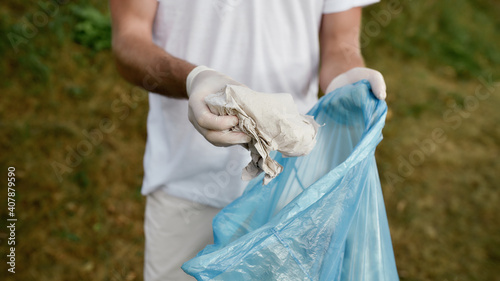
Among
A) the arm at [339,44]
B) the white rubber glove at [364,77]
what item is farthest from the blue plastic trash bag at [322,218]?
the arm at [339,44]

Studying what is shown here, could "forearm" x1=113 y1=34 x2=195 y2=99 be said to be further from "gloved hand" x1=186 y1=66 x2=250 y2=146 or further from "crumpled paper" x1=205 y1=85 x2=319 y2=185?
"crumpled paper" x1=205 y1=85 x2=319 y2=185

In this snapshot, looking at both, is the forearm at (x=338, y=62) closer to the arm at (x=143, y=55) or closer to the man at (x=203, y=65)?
the man at (x=203, y=65)

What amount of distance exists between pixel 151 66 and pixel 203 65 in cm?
14

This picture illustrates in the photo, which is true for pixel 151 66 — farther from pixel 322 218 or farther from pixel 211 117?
pixel 322 218

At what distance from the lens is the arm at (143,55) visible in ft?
3.89

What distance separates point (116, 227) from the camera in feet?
9.18

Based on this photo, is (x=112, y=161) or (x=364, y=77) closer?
(x=364, y=77)

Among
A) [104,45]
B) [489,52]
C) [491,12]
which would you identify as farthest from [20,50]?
[491,12]

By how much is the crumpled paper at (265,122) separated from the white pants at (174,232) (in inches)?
23.0

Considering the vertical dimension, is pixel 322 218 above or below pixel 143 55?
below


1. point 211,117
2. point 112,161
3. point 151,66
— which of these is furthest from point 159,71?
point 112,161

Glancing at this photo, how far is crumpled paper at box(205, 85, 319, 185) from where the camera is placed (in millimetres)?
887

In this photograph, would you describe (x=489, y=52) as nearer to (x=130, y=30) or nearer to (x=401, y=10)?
(x=401, y=10)

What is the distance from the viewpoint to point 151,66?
4.00 ft
